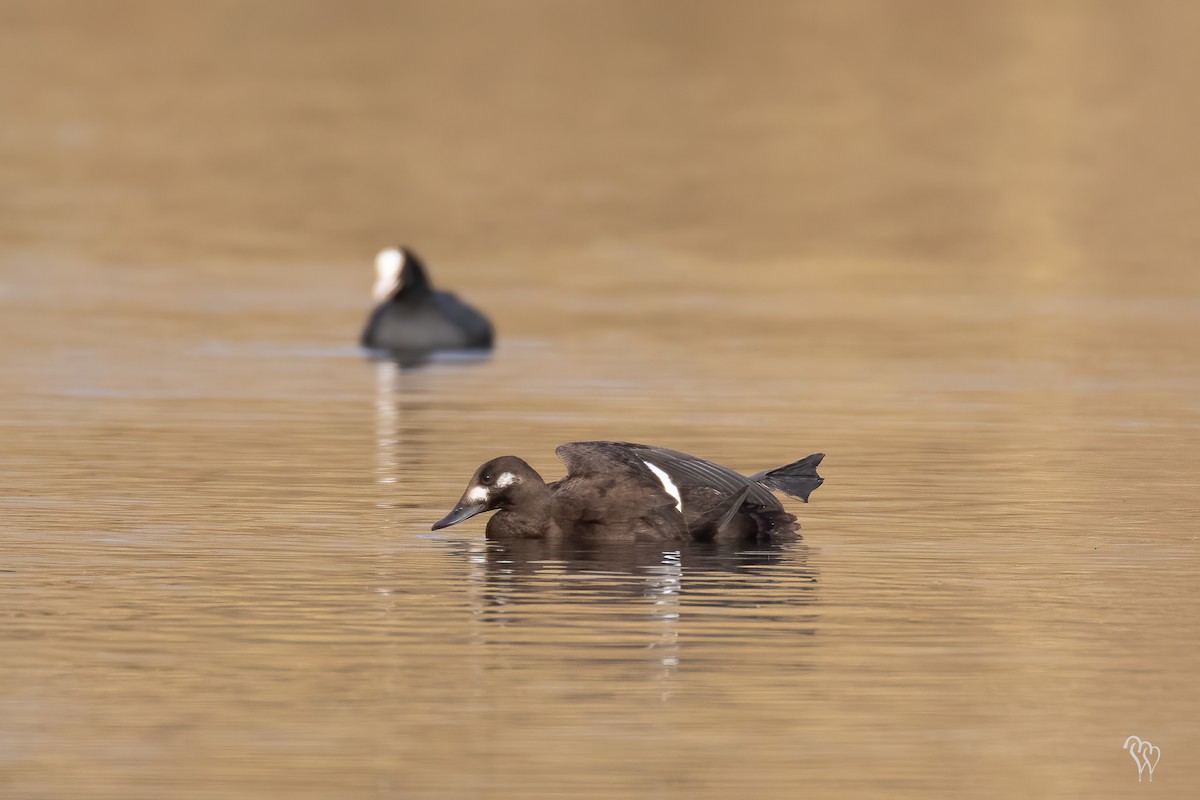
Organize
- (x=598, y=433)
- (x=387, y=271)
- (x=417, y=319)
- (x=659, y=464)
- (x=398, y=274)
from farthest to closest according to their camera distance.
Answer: (x=387, y=271) → (x=398, y=274) → (x=417, y=319) → (x=598, y=433) → (x=659, y=464)

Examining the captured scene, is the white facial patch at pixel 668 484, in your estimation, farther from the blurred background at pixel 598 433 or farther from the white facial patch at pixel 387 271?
the white facial patch at pixel 387 271

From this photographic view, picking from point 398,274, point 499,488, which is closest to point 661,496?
point 499,488

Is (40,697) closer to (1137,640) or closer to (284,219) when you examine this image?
(1137,640)

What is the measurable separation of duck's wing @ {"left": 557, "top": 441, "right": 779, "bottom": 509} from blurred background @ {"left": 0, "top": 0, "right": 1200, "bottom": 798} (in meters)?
0.55

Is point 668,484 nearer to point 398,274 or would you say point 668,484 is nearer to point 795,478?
point 795,478

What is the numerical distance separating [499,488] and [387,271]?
14926mm

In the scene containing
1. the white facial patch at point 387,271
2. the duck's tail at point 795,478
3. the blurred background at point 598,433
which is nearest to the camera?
the blurred background at point 598,433

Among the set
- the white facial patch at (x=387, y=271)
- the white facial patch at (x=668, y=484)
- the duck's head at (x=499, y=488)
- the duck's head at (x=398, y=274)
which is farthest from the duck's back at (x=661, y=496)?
the white facial patch at (x=387, y=271)

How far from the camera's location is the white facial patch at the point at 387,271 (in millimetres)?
28594

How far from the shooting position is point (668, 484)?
46.4ft

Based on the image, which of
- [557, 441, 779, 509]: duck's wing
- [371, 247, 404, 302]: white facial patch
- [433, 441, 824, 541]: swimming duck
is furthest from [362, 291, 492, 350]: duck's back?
[433, 441, 824, 541]: swimming duck

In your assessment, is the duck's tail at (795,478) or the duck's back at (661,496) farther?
the duck's tail at (795,478)

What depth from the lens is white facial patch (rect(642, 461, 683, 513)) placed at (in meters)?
14.1

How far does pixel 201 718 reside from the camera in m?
9.83
